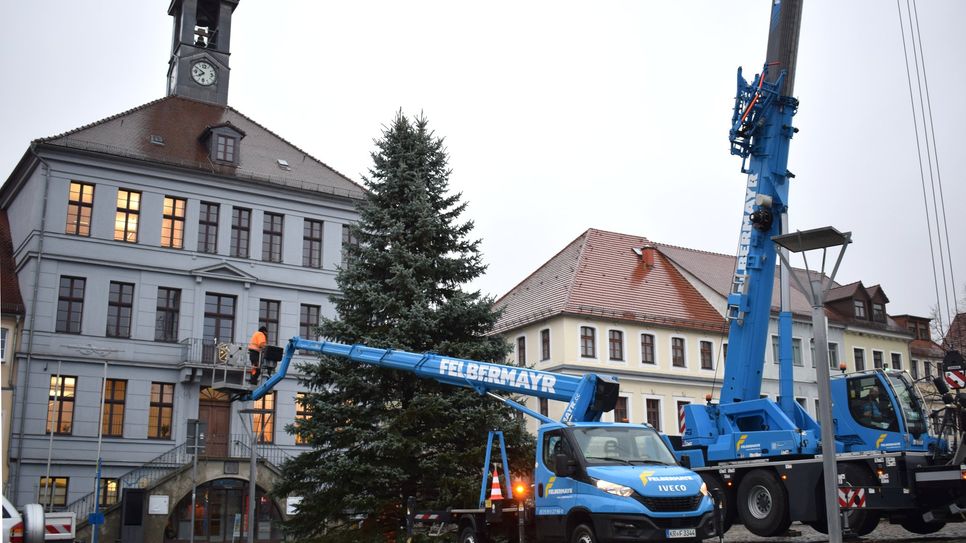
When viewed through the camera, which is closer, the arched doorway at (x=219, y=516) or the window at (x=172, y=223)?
the arched doorway at (x=219, y=516)

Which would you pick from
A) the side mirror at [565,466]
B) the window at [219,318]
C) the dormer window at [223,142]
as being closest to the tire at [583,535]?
the side mirror at [565,466]

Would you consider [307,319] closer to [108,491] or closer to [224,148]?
[224,148]

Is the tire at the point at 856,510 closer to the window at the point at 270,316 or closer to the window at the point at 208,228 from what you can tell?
the window at the point at 270,316

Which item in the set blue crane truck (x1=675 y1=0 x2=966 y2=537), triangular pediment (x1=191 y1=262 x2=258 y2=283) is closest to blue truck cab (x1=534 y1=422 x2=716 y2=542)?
blue crane truck (x1=675 y1=0 x2=966 y2=537)

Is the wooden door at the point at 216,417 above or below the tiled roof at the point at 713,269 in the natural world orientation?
below

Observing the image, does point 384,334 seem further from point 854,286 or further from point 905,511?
point 854,286

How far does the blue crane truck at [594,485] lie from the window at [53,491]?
19.9 meters

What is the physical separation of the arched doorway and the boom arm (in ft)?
47.1

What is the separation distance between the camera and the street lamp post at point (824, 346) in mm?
12141

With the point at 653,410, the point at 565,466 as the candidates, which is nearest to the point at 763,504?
the point at 565,466

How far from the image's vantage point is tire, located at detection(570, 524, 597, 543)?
45.1 ft

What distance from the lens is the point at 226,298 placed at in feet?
120

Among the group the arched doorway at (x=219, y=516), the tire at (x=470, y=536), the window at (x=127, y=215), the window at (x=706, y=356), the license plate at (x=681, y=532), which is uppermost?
the window at (x=127, y=215)

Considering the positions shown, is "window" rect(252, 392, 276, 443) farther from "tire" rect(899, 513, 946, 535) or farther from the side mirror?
"tire" rect(899, 513, 946, 535)
